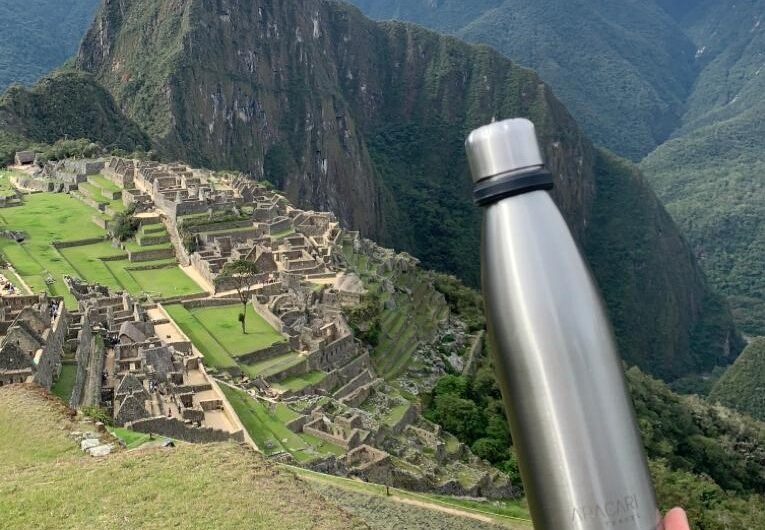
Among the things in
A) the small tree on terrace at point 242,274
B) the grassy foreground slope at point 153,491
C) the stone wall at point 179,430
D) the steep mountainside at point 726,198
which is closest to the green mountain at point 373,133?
the steep mountainside at point 726,198

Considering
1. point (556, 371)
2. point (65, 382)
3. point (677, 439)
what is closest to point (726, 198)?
point (677, 439)

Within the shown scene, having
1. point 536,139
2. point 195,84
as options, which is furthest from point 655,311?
point 536,139

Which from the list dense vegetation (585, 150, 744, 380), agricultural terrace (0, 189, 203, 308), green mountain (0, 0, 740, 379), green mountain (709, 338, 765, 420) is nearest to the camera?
agricultural terrace (0, 189, 203, 308)

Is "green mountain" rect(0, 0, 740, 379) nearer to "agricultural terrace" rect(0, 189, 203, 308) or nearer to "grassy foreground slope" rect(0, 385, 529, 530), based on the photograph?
"agricultural terrace" rect(0, 189, 203, 308)

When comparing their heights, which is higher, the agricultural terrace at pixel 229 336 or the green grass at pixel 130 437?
the agricultural terrace at pixel 229 336

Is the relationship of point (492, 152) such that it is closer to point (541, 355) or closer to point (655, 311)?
point (541, 355)

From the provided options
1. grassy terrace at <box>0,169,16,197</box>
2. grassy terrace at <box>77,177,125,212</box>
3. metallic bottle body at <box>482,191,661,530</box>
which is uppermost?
grassy terrace at <box>0,169,16,197</box>

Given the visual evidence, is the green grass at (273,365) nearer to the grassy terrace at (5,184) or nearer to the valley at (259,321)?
the valley at (259,321)

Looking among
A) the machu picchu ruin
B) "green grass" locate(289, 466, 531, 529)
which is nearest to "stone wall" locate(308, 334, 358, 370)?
the machu picchu ruin
